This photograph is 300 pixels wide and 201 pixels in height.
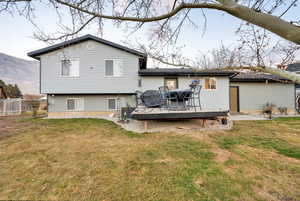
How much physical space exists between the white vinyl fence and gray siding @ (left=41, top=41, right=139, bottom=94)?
5699 mm

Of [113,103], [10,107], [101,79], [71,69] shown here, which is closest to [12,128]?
[71,69]

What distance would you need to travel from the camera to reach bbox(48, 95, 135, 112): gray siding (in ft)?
29.7

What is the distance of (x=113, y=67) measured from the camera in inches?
352

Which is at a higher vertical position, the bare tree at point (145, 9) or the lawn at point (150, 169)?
the bare tree at point (145, 9)

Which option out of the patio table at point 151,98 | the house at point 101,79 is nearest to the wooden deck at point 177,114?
the patio table at point 151,98

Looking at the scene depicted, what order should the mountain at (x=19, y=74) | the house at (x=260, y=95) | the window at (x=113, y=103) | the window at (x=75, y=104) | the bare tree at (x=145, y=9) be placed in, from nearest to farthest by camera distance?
1. the bare tree at (x=145, y=9)
2. the window at (x=75, y=104)
3. the window at (x=113, y=103)
4. the house at (x=260, y=95)
5. the mountain at (x=19, y=74)

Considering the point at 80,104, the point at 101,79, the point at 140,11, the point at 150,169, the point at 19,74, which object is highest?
the point at 19,74

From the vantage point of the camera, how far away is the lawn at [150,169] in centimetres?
187

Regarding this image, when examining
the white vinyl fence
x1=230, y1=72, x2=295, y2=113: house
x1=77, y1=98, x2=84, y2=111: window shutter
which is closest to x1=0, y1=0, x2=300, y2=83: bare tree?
x1=77, y1=98, x2=84, y2=111: window shutter

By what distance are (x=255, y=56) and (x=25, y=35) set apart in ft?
15.7

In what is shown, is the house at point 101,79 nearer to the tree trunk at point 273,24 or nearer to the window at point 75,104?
the window at point 75,104

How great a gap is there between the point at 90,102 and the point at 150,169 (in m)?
8.14

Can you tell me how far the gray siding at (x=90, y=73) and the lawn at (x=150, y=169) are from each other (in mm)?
5229

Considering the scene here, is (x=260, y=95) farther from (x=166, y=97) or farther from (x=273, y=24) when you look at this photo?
(x=273, y=24)
